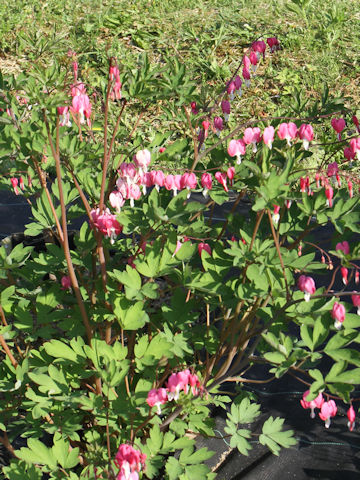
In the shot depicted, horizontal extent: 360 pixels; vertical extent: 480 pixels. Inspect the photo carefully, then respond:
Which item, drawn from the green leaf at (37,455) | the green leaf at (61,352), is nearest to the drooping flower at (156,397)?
the green leaf at (61,352)

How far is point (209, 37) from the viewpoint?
20.4 feet

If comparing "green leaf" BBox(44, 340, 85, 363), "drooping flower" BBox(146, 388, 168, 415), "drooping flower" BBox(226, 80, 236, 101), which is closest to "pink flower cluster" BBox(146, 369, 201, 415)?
"drooping flower" BBox(146, 388, 168, 415)

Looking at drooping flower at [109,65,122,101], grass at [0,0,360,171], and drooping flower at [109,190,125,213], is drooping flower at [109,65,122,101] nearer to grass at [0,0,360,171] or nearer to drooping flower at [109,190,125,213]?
drooping flower at [109,190,125,213]

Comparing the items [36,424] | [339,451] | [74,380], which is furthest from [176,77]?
[339,451]

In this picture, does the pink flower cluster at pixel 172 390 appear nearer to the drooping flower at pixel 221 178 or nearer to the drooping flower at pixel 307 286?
the drooping flower at pixel 307 286

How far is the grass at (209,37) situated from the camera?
19.2ft

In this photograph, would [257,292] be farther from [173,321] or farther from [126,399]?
[126,399]

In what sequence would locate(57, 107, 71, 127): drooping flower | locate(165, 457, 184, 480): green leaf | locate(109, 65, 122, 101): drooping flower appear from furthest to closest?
1. locate(165, 457, 184, 480): green leaf
2. locate(57, 107, 71, 127): drooping flower
3. locate(109, 65, 122, 101): drooping flower

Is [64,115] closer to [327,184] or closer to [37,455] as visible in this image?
[327,184]

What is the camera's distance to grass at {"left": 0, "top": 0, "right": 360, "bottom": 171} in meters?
5.87

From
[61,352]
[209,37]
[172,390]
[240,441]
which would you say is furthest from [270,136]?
[209,37]

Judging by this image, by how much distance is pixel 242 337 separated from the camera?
1996 mm

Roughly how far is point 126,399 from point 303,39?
5289 mm

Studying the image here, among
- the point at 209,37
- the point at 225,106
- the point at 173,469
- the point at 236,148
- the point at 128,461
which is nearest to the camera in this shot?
the point at 128,461
